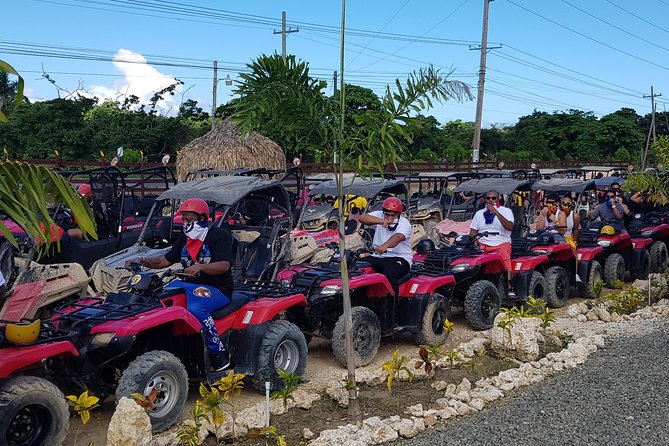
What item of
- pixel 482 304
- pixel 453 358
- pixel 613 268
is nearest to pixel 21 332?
pixel 453 358

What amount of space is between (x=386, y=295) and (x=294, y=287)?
106cm

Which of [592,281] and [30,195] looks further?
[592,281]

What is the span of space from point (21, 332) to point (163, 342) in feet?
4.54

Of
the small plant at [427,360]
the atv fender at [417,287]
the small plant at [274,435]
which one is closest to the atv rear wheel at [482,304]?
the atv fender at [417,287]

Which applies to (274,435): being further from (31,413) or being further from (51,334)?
(51,334)

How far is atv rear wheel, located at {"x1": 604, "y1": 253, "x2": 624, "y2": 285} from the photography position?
12484 millimetres

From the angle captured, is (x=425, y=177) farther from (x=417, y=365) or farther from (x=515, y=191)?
(x=417, y=365)

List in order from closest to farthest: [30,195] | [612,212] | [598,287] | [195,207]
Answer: [30,195]
[195,207]
[598,287]
[612,212]

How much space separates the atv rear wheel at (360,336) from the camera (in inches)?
288

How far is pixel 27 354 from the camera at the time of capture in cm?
473

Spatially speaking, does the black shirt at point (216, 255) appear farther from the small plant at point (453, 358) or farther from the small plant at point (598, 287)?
the small plant at point (598, 287)

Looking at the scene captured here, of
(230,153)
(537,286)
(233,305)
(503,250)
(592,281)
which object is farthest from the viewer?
(230,153)

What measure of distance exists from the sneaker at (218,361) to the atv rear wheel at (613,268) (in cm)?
841

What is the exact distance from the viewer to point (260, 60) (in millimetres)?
5492
